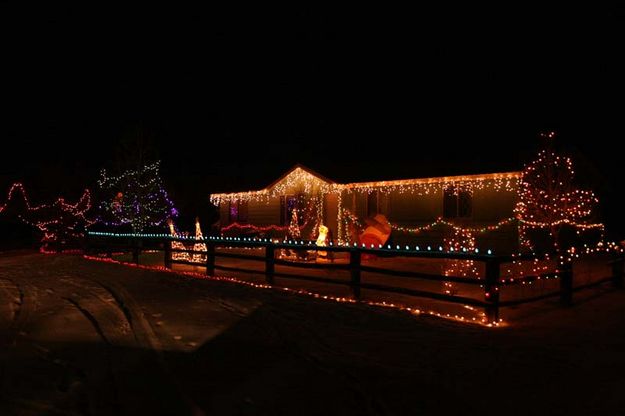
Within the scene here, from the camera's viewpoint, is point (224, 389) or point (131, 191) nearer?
A: point (224, 389)

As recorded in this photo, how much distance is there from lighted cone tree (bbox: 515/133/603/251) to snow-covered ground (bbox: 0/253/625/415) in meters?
8.09

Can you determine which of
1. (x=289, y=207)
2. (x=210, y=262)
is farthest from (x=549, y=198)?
(x=289, y=207)

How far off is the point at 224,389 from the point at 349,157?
2599 centimetres

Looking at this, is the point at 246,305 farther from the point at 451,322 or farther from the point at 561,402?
the point at 561,402

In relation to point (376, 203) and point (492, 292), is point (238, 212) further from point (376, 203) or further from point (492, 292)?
point (492, 292)

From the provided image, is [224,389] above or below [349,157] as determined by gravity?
below

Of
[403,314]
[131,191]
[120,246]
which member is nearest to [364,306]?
[403,314]

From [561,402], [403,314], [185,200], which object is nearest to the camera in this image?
[561,402]

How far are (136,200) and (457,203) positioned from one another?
1730cm

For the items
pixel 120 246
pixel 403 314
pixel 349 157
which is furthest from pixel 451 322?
pixel 349 157

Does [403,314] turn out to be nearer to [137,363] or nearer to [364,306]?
[364,306]

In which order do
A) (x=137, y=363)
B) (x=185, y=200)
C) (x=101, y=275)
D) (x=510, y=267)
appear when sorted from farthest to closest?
(x=185, y=200) → (x=510, y=267) → (x=101, y=275) → (x=137, y=363)

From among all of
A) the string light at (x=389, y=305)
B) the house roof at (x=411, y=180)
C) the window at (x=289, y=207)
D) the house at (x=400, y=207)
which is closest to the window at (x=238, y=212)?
the house at (x=400, y=207)

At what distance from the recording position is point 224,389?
18.4 ft
